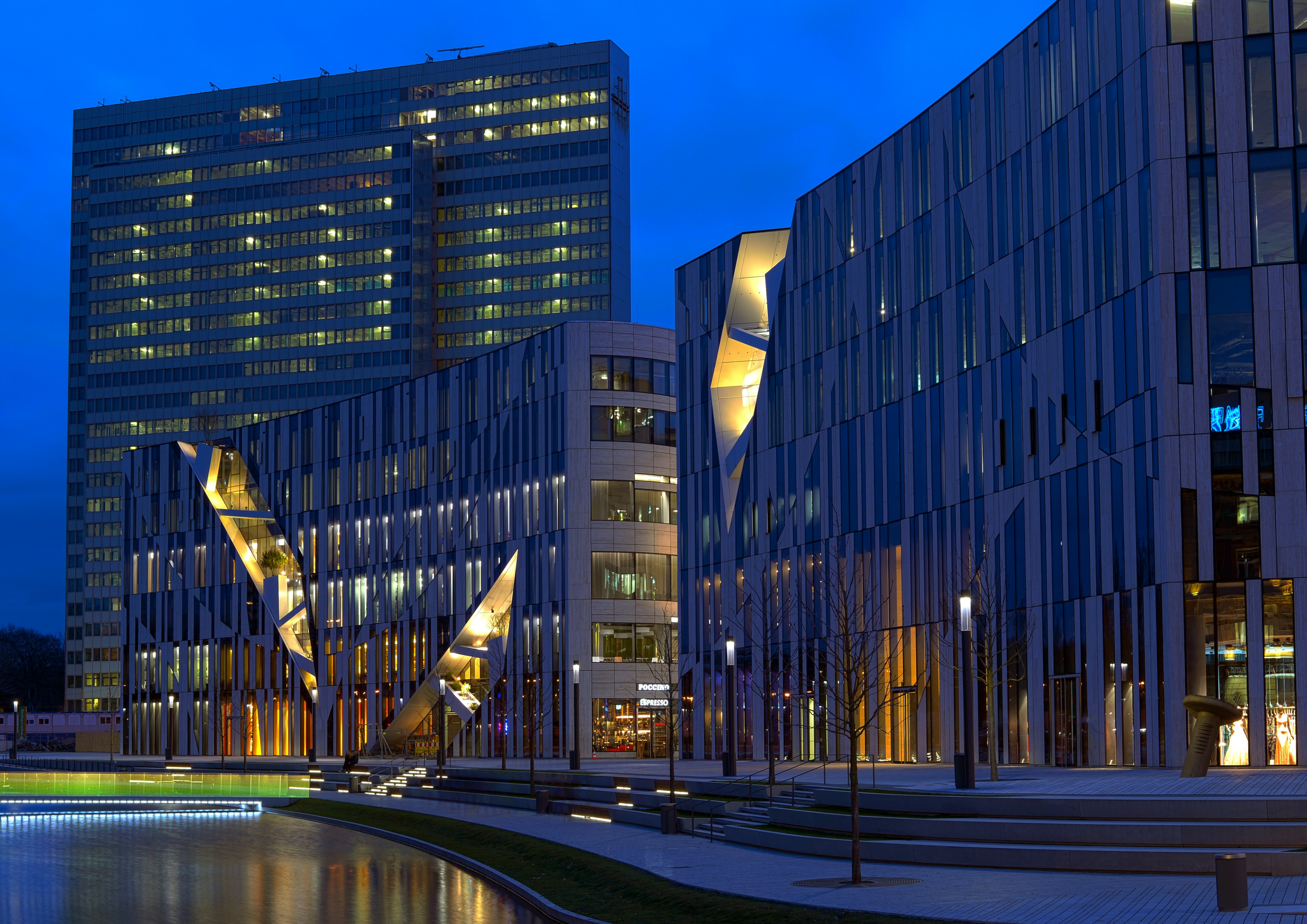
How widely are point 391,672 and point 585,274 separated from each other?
81984mm

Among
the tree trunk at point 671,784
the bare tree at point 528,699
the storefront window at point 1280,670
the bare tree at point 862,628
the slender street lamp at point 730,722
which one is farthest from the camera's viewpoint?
the bare tree at point 528,699

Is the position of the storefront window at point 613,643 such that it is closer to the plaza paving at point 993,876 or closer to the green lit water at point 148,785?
the green lit water at point 148,785

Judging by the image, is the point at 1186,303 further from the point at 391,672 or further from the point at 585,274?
the point at 585,274

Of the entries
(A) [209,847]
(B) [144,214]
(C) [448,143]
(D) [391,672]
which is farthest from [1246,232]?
(B) [144,214]

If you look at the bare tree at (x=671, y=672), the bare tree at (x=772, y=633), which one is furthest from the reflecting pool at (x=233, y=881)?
the bare tree at (x=671, y=672)

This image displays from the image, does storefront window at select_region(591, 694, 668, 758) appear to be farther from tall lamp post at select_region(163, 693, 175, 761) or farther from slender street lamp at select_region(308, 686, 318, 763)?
tall lamp post at select_region(163, 693, 175, 761)

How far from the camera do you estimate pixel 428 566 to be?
93.9 meters

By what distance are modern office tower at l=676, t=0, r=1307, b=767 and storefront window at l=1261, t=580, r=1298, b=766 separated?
6 centimetres

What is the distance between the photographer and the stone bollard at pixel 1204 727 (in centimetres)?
3180

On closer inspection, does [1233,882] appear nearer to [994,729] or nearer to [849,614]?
[994,729]

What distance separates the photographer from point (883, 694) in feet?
186

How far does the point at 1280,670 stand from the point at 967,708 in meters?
10.3

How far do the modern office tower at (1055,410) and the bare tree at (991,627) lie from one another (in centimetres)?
17

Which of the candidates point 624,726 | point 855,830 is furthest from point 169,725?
point 855,830
